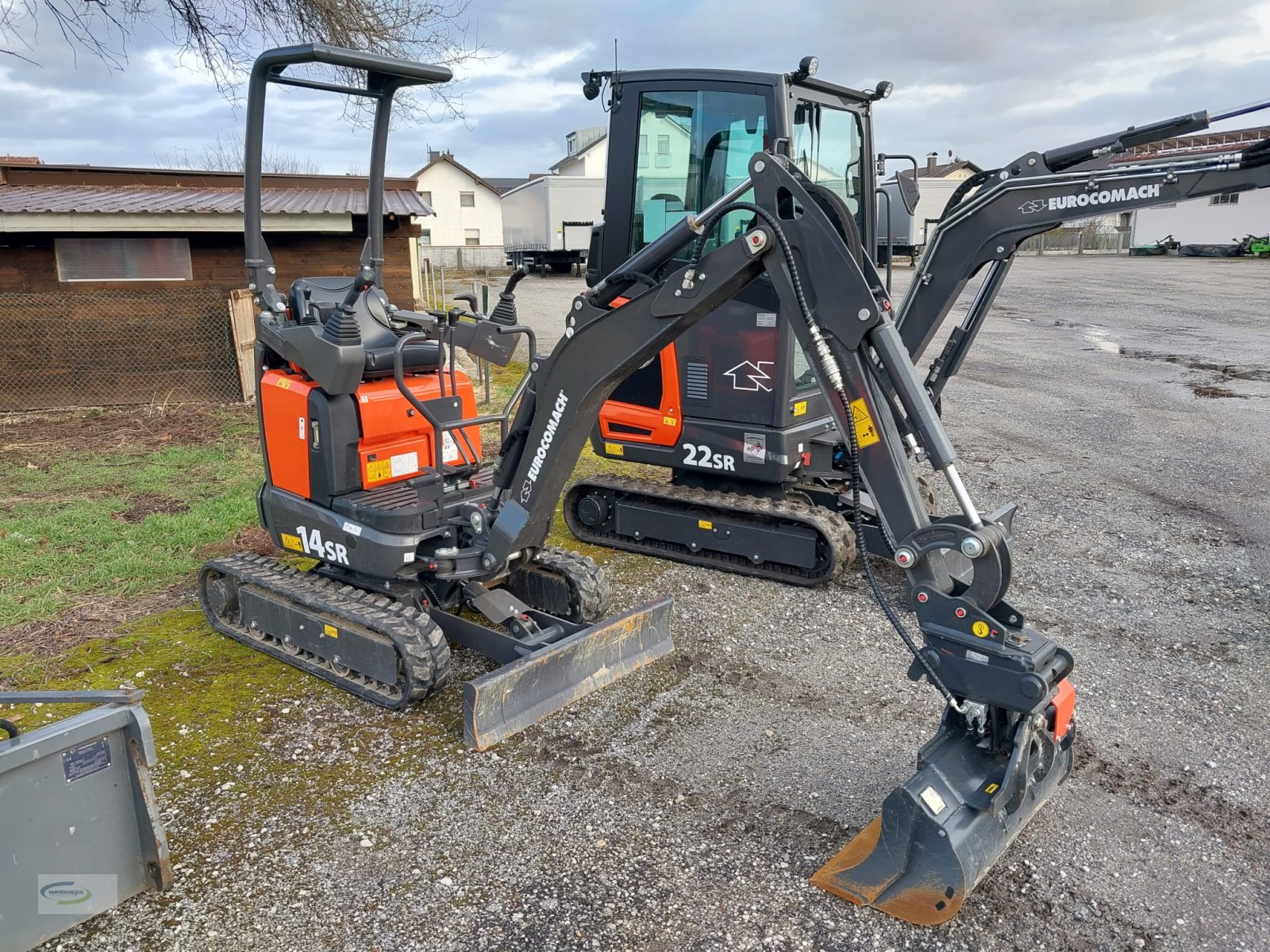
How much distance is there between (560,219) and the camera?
36.0 metres

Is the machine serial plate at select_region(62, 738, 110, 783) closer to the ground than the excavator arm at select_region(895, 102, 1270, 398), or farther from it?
closer to the ground

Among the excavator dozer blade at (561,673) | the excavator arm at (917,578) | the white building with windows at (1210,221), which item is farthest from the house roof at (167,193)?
the white building with windows at (1210,221)

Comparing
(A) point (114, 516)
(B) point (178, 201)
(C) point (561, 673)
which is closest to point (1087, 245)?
(B) point (178, 201)

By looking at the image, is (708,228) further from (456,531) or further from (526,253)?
(526,253)

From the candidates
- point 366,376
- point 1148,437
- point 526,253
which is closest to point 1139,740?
point 366,376

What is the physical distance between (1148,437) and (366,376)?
896cm

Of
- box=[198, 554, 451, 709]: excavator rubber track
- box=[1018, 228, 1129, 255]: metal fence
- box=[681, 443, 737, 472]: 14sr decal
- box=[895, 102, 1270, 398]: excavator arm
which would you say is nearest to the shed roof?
box=[681, 443, 737, 472]: 14sr decal

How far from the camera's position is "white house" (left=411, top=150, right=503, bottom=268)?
5759cm

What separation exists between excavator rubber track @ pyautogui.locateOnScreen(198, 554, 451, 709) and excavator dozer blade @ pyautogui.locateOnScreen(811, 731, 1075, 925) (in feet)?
6.70

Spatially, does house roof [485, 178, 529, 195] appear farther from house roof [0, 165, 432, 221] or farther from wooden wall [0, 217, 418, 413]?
wooden wall [0, 217, 418, 413]

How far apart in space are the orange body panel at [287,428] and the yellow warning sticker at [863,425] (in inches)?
110

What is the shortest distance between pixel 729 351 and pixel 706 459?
762 mm

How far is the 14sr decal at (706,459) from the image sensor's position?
6.63m

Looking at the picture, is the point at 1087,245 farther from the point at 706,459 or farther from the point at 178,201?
the point at 706,459
